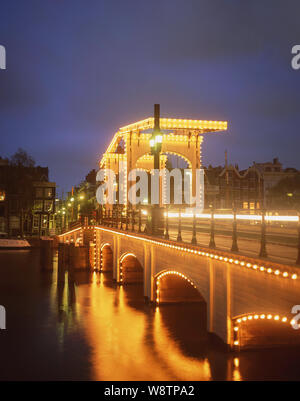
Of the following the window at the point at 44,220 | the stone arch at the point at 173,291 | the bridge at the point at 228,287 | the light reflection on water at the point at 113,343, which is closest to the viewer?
the bridge at the point at 228,287

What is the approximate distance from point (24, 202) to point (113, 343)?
151ft

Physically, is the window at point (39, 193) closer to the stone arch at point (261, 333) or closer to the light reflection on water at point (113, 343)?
the light reflection on water at point (113, 343)

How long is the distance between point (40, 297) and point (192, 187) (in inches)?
376

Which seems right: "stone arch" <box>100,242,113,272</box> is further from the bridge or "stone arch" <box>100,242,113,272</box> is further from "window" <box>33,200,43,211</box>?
"window" <box>33,200,43,211</box>

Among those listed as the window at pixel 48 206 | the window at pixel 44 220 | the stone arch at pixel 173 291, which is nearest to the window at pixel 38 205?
the window at pixel 48 206

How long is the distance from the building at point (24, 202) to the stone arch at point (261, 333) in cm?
4743

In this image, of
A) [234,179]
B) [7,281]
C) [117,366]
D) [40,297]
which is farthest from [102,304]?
[234,179]

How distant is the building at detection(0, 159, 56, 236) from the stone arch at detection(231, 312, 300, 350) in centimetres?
4743

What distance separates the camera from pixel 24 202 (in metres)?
57.6

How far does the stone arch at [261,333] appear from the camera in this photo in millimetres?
11688

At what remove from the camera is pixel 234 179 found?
56.0m

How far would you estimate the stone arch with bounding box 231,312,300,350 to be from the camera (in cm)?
1169

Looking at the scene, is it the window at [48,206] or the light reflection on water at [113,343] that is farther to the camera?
the window at [48,206]

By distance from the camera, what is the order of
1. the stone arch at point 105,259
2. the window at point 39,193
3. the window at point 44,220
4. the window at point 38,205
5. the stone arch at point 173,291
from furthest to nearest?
the window at point 39,193
the window at point 44,220
the window at point 38,205
the stone arch at point 105,259
the stone arch at point 173,291
